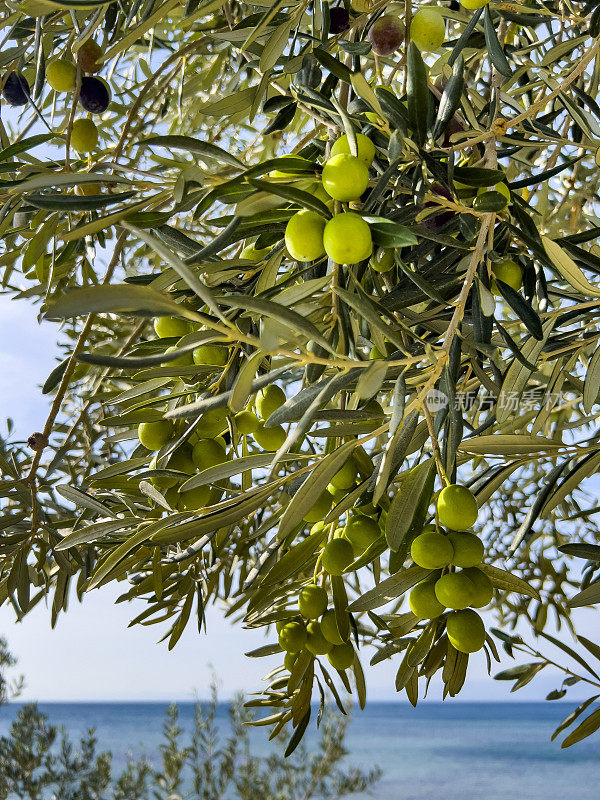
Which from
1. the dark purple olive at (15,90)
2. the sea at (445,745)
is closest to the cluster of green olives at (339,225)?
the dark purple olive at (15,90)

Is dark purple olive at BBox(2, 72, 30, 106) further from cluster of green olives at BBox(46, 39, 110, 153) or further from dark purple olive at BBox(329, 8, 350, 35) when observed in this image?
dark purple olive at BBox(329, 8, 350, 35)

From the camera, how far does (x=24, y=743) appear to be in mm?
5930

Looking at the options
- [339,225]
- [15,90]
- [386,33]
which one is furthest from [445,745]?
[339,225]

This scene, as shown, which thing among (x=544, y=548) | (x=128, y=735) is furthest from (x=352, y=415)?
(x=128, y=735)

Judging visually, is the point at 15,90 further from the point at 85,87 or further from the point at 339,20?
the point at 339,20

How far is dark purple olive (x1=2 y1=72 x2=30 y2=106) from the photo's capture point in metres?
1.12

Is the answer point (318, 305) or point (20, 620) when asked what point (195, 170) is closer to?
point (318, 305)

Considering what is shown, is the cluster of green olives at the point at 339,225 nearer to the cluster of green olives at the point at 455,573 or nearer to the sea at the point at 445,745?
the cluster of green olives at the point at 455,573

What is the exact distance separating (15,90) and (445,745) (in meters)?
33.7

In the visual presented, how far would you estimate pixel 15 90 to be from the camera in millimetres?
1141

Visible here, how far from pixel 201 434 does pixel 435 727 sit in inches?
1417

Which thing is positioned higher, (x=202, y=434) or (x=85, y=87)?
(x=85, y=87)

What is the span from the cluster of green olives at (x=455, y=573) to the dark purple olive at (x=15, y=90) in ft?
2.94

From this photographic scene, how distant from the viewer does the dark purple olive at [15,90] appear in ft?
3.67
